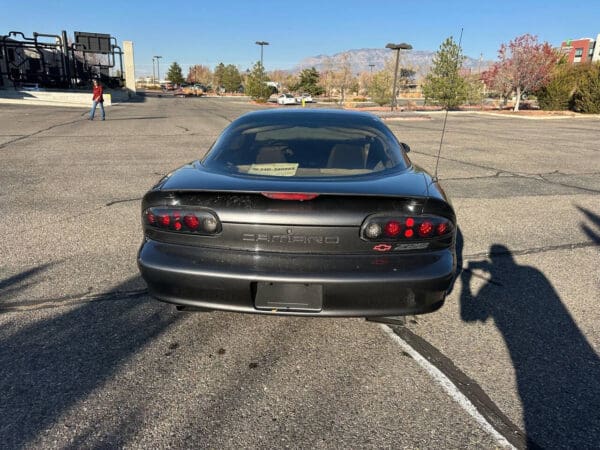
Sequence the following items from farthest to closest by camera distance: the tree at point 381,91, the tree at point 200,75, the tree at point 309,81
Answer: the tree at point 200,75 < the tree at point 309,81 < the tree at point 381,91

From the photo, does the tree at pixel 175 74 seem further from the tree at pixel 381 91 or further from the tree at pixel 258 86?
the tree at pixel 381 91

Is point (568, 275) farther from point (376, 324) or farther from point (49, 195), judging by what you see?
point (49, 195)

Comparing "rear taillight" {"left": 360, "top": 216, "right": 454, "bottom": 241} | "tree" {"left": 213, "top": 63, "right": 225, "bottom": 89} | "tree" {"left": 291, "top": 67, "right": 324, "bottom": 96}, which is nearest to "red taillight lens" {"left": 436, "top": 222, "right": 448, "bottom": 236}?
"rear taillight" {"left": 360, "top": 216, "right": 454, "bottom": 241}

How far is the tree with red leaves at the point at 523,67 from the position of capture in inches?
1344

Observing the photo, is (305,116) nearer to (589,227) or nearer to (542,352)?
(542,352)

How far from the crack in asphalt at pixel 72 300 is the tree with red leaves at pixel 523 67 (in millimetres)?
38339

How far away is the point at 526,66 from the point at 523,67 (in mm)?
222

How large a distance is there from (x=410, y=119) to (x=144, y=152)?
808 inches

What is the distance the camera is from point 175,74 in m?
102

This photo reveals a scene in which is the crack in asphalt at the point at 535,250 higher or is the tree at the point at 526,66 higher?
the tree at the point at 526,66

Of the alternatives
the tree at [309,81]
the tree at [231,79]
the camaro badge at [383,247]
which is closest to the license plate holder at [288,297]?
the camaro badge at [383,247]

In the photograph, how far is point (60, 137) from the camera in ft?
45.9

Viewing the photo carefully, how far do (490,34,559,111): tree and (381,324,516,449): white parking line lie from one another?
1492 inches

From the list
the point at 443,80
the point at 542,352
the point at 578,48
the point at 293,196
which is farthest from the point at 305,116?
the point at 578,48
